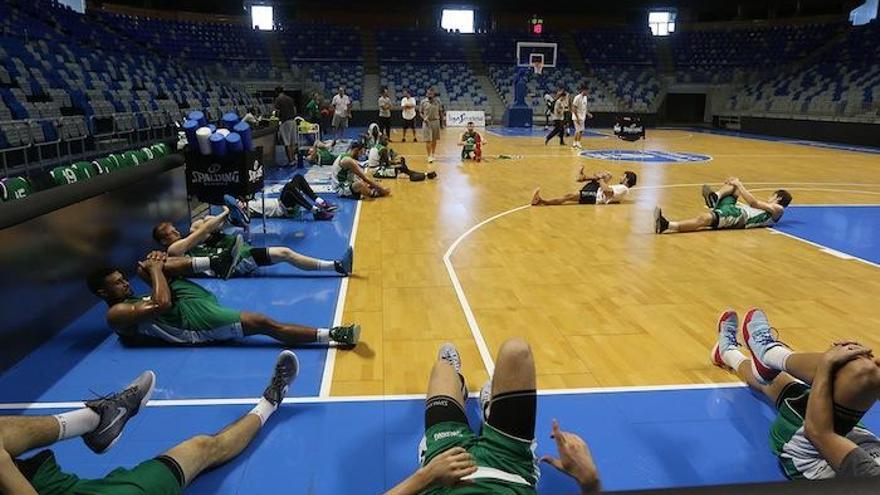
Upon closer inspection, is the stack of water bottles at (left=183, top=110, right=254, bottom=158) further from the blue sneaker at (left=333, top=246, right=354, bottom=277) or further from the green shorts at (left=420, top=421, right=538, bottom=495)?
the green shorts at (left=420, top=421, right=538, bottom=495)

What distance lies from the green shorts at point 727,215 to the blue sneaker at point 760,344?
4462mm

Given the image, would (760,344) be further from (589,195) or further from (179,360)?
(589,195)

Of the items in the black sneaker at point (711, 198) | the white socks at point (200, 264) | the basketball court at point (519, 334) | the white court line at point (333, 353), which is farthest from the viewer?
the black sneaker at point (711, 198)

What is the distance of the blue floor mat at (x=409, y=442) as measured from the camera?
298 cm

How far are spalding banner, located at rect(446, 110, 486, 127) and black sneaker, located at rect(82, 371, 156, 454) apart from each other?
2750 centimetres

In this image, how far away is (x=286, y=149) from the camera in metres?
14.2

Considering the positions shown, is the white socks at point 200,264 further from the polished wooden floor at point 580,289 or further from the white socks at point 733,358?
the white socks at point 733,358

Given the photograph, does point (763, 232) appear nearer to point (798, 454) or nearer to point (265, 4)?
point (798, 454)

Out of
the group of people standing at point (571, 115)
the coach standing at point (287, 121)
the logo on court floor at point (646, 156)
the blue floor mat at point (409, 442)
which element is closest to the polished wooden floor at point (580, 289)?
the blue floor mat at point (409, 442)

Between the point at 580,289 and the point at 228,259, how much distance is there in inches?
127

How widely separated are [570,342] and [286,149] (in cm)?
1102

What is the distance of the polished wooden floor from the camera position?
4266 millimetres

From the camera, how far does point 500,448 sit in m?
2.48

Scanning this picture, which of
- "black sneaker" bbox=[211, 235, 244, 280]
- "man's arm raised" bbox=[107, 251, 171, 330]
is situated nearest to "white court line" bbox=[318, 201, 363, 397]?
"black sneaker" bbox=[211, 235, 244, 280]
